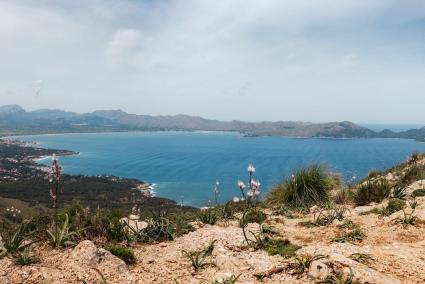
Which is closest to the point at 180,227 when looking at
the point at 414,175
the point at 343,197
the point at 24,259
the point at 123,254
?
the point at 123,254

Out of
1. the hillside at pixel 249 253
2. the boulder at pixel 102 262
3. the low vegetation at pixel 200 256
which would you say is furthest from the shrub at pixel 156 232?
the boulder at pixel 102 262

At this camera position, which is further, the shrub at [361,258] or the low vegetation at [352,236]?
the low vegetation at [352,236]

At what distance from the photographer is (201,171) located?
179000 mm

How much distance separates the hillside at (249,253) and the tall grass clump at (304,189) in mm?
2748

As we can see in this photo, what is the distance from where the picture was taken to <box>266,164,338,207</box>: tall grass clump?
14.2 metres

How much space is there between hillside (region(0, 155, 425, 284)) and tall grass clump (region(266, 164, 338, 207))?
275cm

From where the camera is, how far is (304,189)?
14.5 metres

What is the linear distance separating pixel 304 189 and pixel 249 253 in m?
7.54

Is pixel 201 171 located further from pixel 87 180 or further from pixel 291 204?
pixel 291 204

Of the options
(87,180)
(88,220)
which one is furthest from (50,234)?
(87,180)

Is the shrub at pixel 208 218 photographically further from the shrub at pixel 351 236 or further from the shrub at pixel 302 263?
the shrub at pixel 302 263

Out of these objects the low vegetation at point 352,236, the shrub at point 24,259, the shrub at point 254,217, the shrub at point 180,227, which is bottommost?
the shrub at point 254,217

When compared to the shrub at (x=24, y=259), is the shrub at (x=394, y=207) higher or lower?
lower

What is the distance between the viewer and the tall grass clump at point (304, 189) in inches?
561
